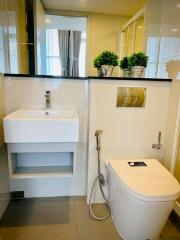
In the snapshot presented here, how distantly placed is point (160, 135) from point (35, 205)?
1.26 metres

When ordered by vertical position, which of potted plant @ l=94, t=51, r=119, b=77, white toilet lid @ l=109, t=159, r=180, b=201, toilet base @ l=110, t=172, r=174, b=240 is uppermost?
potted plant @ l=94, t=51, r=119, b=77

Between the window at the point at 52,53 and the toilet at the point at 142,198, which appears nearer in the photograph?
the toilet at the point at 142,198

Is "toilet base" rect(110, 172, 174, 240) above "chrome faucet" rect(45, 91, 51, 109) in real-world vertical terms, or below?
below

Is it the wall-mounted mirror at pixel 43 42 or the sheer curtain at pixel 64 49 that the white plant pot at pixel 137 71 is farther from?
the sheer curtain at pixel 64 49

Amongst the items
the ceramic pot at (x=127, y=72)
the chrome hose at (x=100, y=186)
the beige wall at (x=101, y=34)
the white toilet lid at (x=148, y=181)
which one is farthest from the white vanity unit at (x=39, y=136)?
the beige wall at (x=101, y=34)

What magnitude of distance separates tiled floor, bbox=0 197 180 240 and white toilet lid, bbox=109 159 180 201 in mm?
462

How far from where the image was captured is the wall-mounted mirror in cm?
158

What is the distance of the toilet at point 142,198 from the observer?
996mm

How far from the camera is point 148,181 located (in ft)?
3.59

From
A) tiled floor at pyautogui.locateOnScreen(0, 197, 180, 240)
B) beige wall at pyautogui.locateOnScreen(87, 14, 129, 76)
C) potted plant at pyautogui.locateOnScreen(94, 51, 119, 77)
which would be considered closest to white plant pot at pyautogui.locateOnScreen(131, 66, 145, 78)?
potted plant at pyautogui.locateOnScreen(94, 51, 119, 77)

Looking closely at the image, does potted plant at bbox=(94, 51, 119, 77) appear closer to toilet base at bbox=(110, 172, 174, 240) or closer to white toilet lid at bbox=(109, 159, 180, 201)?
white toilet lid at bbox=(109, 159, 180, 201)

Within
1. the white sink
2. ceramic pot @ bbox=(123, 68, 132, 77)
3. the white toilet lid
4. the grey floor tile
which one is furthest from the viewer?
ceramic pot @ bbox=(123, 68, 132, 77)

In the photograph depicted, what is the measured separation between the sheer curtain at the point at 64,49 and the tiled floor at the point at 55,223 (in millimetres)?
1211

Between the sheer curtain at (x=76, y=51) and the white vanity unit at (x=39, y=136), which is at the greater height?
the sheer curtain at (x=76, y=51)
